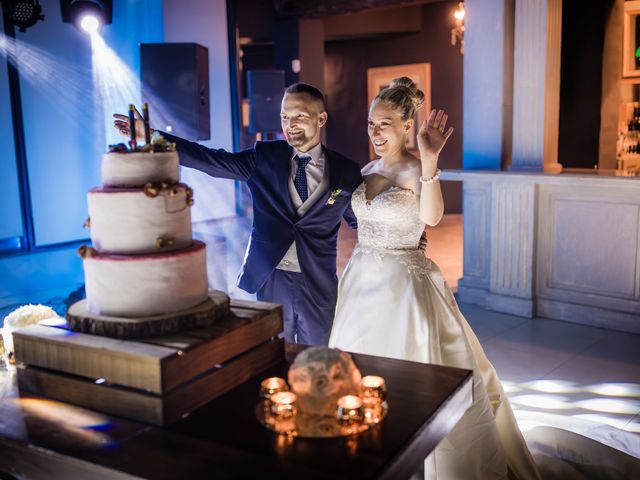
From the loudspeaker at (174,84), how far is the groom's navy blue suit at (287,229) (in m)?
4.02

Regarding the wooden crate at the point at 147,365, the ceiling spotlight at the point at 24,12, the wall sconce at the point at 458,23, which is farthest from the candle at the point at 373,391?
the wall sconce at the point at 458,23

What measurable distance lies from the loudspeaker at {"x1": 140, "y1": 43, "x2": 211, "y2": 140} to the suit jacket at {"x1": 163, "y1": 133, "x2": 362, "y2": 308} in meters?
4.01

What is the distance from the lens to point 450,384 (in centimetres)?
153

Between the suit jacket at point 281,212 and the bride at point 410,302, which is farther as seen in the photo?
the suit jacket at point 281,212

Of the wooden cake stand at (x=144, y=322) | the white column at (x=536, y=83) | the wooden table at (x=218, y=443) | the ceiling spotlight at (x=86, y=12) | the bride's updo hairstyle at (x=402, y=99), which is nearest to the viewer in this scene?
the wooden table at (x=218, y=443)

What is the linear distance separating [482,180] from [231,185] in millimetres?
4631

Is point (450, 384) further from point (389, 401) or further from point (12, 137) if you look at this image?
point (12, 137)

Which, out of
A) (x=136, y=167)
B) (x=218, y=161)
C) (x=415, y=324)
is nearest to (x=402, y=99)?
(x=218, y=161)

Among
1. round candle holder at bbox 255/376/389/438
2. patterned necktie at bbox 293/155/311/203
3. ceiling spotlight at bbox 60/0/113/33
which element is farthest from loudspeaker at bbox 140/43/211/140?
round candle holder at bbox 255/376/389/438

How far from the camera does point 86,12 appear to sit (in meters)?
6.73

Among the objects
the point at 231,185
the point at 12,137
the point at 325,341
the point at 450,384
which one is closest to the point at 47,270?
the point at 12,137

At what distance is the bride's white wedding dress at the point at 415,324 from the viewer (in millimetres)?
2438

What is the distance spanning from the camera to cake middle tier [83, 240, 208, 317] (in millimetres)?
1501

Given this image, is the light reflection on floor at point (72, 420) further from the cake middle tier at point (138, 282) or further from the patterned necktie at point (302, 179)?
the patterned necktie at point (302, 179)
